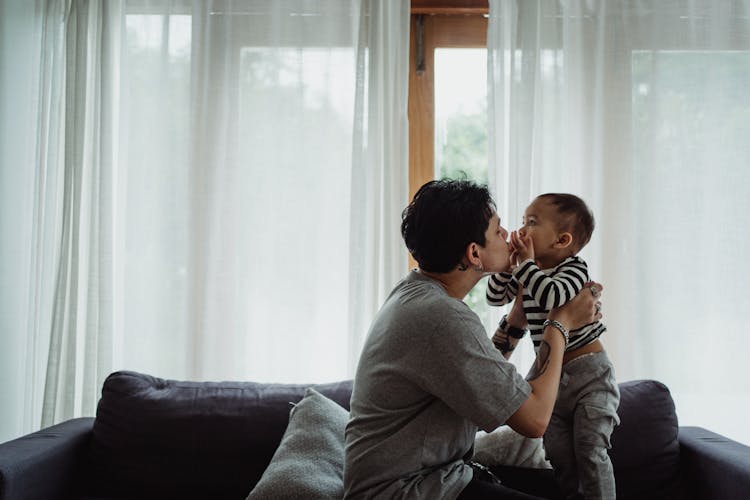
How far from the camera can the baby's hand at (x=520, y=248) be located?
1.92 meters

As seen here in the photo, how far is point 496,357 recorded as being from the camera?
5.31 feet

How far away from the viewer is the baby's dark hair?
6.58 ft

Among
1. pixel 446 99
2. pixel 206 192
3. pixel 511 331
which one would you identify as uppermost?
pixel 446 99

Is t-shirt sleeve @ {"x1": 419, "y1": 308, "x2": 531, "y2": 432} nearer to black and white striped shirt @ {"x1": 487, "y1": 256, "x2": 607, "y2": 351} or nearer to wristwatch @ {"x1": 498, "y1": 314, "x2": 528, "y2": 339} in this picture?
black and white striped shirt @ {"x1": 487, "y1": 256, "x2": 607, "y2": 351}

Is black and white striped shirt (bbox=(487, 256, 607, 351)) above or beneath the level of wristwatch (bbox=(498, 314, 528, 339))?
above

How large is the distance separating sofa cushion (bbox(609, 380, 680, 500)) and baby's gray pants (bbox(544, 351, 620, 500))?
17.7 inches

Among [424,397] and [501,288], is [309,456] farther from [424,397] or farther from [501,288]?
[501,288]

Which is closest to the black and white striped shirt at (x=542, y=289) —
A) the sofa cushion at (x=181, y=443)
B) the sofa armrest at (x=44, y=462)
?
the sofa cushion at (x=181, y=443)

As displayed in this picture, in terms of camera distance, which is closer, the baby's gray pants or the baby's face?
the baby's gray pants

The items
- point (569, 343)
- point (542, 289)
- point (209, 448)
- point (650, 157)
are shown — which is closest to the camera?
point (542, 289)

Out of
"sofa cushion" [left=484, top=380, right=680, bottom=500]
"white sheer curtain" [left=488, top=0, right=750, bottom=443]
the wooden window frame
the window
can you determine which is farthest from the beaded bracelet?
the wooden window frame

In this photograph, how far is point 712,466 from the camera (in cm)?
220

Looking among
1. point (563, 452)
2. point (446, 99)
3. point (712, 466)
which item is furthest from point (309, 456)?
point (446, 99)

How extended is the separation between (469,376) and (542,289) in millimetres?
373
